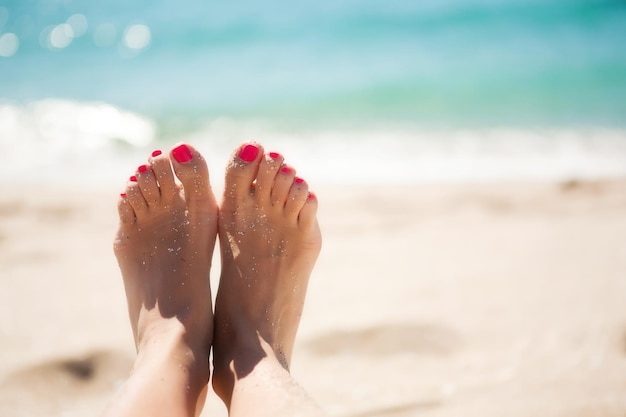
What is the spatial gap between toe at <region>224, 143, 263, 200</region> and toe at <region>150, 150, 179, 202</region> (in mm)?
160

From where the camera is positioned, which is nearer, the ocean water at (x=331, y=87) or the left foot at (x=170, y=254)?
the left foot at (x=170, y=254)

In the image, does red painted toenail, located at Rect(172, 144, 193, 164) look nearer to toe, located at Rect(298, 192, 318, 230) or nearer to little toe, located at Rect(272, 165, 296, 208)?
little toe, located at Rect(272, 165, 296, 208)

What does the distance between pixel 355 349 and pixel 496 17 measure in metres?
7.32

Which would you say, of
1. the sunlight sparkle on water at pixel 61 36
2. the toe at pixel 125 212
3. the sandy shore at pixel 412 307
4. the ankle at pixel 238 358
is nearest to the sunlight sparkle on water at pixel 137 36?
the sunlight sparkle on water at pixel 61 36

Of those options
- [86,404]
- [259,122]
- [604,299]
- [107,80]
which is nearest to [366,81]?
[259,122]

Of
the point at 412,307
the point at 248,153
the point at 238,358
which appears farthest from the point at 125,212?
the point at 412,307

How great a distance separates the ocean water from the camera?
154 inches

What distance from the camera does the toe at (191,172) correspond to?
70.1 inches

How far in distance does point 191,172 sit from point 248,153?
176 mm

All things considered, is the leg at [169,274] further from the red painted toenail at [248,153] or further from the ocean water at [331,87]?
the ocean water at [331,87]

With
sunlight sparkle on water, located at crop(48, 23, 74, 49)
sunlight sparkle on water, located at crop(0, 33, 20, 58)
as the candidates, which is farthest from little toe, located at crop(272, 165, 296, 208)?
sunlight sparkle on water, located at crop(48, 23, 74, 49)

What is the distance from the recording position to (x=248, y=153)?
5.95 feet

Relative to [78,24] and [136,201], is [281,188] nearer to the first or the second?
[136,201]

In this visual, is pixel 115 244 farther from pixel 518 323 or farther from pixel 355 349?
pixel 518 323
